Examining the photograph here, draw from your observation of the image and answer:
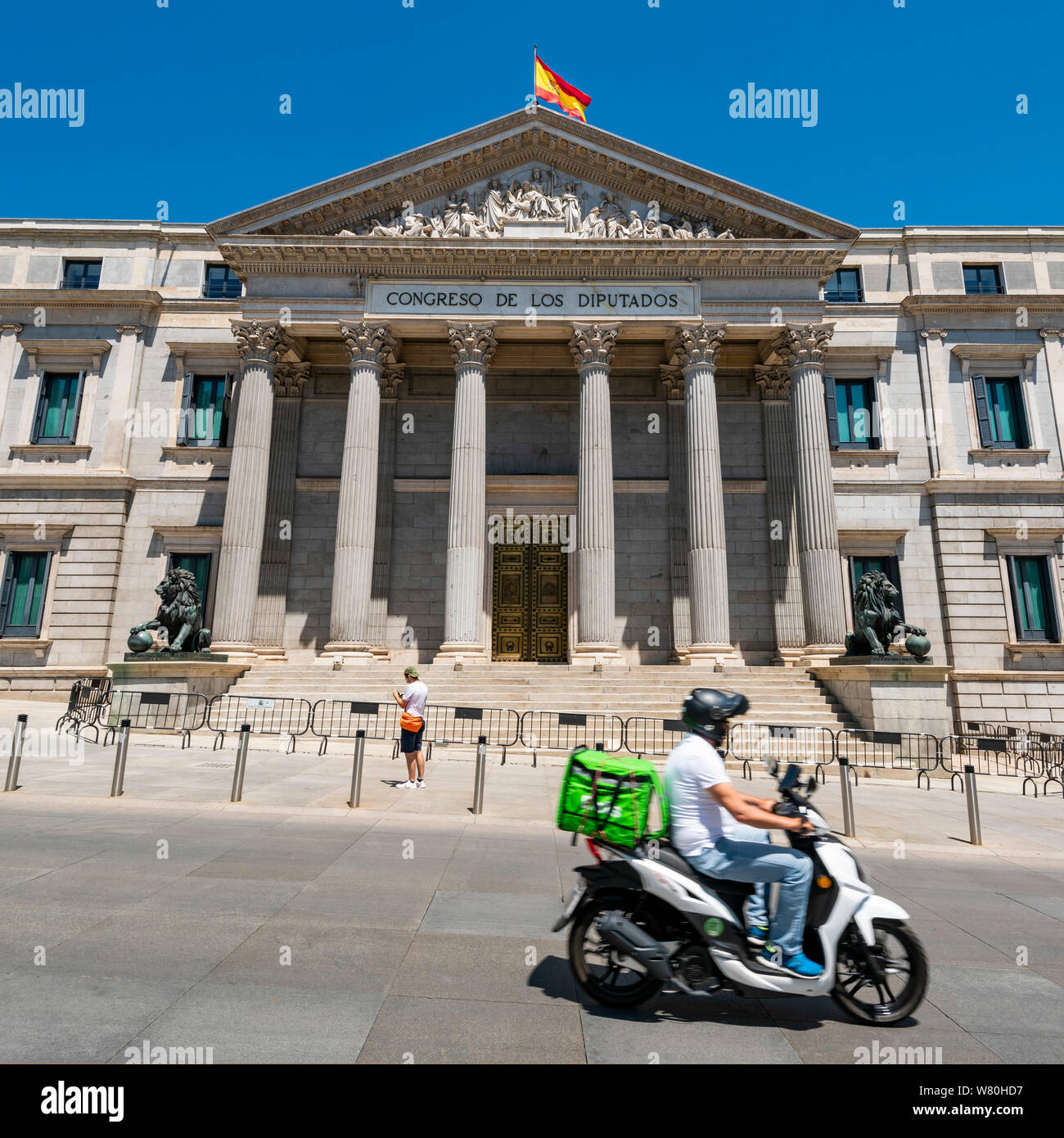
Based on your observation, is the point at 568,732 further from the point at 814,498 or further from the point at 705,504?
the point at 814,498

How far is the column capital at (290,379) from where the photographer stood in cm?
2739

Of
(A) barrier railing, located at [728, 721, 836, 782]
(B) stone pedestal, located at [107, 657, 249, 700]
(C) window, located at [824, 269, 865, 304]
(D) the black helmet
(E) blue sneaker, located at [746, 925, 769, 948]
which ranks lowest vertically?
(E) blue sneaker, located at [746, 925, 769, 948]

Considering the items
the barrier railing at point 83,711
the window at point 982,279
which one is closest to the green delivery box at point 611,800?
the barrier railing at point 83,711

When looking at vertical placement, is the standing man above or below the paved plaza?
above

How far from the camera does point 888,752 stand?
17.4m

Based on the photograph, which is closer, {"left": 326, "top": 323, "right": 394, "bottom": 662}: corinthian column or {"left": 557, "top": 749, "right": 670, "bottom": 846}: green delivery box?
{"left": 557, "top": 749, "right": 670, "bottom": 846}: green delivery box

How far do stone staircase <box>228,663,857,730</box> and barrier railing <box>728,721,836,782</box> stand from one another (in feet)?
2.51

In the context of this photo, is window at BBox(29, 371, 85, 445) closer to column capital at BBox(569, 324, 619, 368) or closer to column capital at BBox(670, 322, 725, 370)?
column capital at BBox(569, 324, 619, 368)

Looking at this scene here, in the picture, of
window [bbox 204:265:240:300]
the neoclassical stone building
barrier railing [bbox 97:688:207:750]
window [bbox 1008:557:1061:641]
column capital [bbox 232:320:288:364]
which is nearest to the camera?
barrier railing [bbox 97:688:207:750]

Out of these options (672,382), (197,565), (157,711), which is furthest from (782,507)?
(197,565)

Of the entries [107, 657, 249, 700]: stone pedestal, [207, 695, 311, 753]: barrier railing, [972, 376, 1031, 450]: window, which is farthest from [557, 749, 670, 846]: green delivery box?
[972, 376, 1031, 450]: window

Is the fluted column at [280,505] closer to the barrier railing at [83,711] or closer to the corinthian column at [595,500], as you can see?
the barrier railing at [83,711]

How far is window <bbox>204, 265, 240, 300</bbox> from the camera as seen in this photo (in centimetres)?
2898
